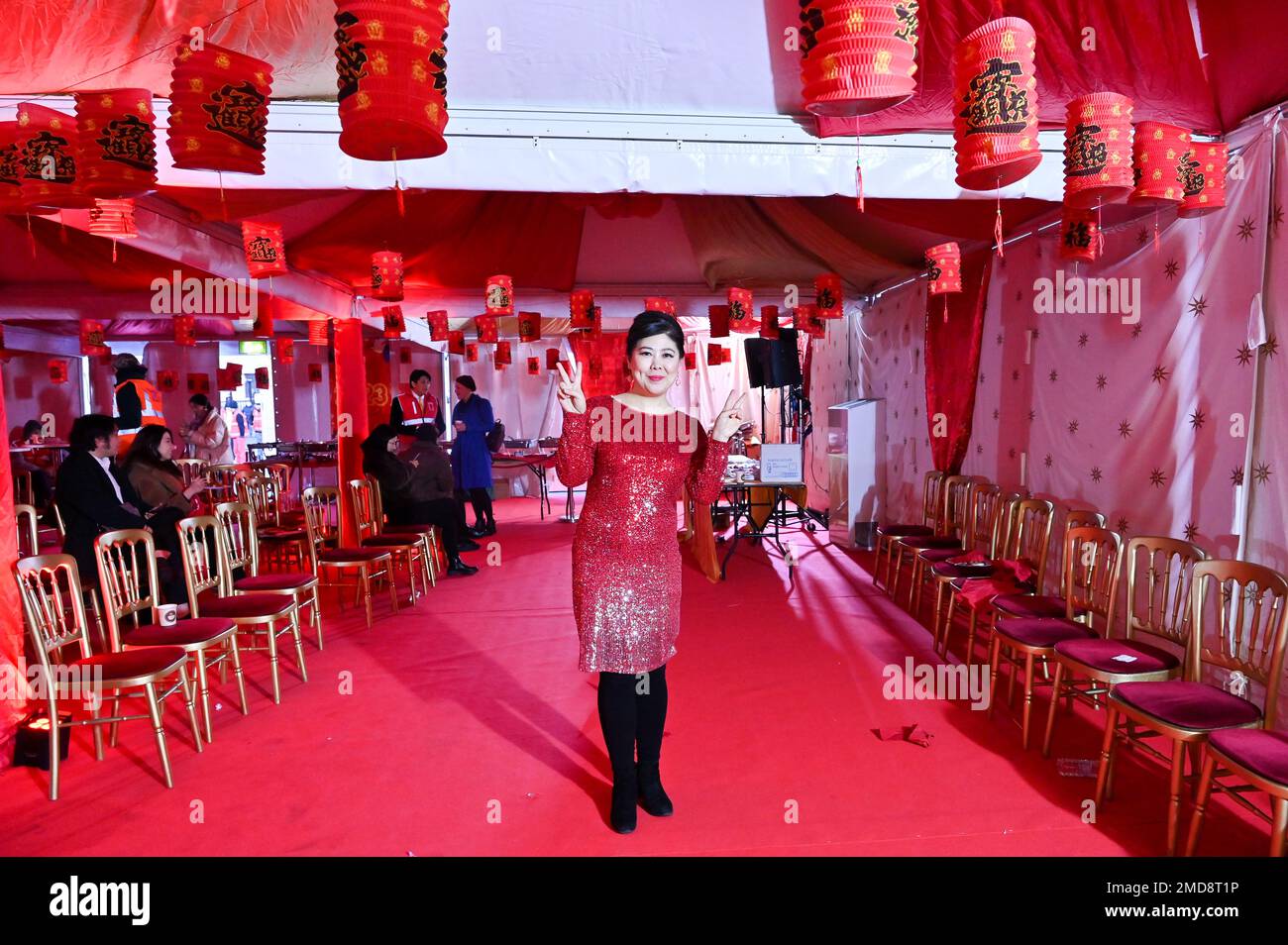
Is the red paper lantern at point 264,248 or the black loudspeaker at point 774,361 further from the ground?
the red paper lantern at point 264,248

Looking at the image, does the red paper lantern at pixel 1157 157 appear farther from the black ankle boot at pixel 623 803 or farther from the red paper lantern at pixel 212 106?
the red paper lantern at pixel 212 106

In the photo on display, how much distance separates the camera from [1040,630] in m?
2.86

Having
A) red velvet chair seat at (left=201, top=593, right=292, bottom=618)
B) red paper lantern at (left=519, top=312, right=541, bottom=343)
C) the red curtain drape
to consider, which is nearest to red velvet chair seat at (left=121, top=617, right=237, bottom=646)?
red velvet chair seat at (left=201, top=593, right=292, bottom=618)

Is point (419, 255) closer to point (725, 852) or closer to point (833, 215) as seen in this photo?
point (833, 215)

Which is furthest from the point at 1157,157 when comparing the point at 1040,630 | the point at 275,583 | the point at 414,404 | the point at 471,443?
the point at 471,443

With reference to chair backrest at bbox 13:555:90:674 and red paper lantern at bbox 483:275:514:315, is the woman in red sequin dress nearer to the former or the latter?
chair backrest at bbox 13:555:90:674

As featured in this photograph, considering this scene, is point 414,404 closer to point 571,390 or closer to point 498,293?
point 498,293

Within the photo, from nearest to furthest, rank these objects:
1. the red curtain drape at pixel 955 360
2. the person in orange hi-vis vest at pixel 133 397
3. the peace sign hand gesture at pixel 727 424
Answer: the peace sign hand gesture at pixel 727 424
the red curtain drape at pixel 955 360
the person in orange hi-vis vest at pixel 133 397

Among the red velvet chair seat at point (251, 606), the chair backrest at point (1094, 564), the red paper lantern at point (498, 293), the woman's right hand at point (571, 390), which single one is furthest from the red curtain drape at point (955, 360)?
the red velvet chair seat at point (251, 606)

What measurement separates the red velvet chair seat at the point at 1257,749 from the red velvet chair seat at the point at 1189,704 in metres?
0.06

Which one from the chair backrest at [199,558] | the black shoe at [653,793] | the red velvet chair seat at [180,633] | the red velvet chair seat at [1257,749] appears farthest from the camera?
the chair backrest at [199,558]

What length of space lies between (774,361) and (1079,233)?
4.69 metres

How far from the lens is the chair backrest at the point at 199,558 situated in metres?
3.19
